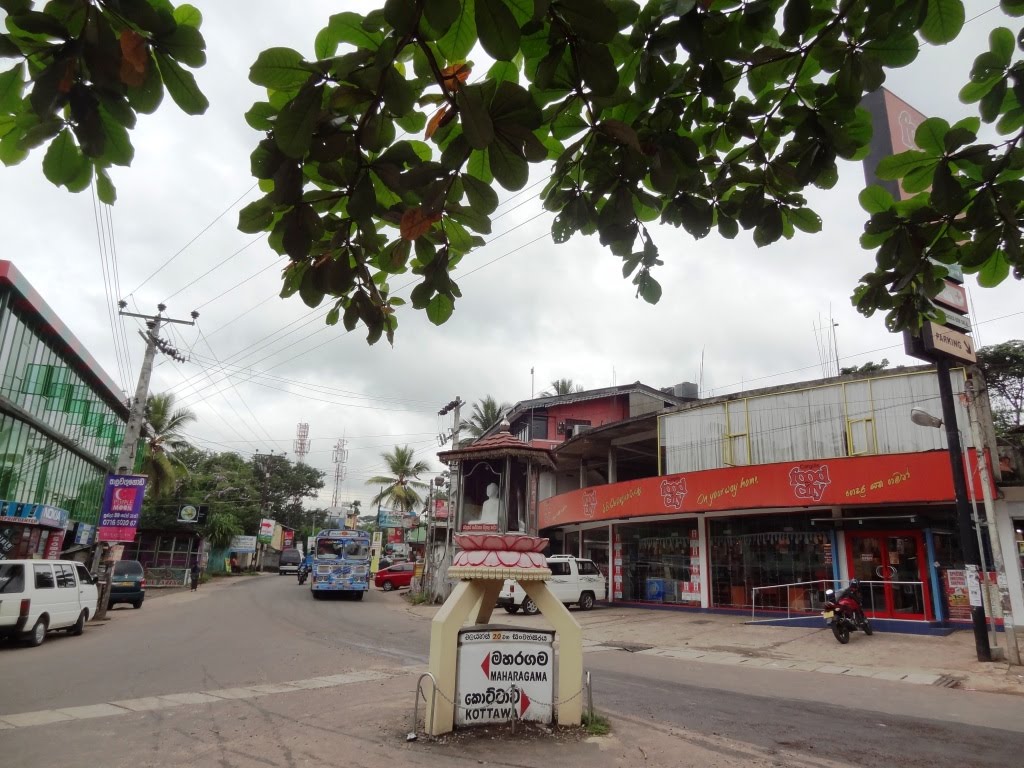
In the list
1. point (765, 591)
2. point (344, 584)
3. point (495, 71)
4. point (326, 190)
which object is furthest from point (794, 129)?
point (344, 584)

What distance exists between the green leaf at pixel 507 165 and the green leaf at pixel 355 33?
50 cm

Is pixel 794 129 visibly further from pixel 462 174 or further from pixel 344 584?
pixel 344 584

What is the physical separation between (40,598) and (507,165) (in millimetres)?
14595

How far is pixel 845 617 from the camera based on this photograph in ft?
43.8

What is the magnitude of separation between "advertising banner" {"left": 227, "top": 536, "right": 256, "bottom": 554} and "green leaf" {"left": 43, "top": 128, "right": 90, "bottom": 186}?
46.9 meters

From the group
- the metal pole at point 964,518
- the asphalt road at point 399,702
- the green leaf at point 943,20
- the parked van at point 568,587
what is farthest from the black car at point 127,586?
the green leaf at point 943,20

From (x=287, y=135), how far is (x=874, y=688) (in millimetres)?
10872

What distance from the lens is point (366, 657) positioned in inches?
455

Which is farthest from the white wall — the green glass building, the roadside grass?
the green glass building

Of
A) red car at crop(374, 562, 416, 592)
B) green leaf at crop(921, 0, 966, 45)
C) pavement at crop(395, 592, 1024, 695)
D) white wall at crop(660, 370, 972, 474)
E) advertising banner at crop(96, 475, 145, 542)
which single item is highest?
white wall at crop(660, 370, 972, 474)

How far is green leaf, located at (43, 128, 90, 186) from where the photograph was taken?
83.2 inches

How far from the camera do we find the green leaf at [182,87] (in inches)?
77.4

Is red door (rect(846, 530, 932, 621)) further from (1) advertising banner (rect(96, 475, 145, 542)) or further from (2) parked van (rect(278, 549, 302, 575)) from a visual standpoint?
(2) parked van (rect(278, 549, 302, 575))

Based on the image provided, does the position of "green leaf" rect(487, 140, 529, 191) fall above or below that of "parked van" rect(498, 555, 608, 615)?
above
